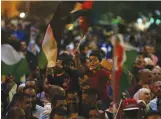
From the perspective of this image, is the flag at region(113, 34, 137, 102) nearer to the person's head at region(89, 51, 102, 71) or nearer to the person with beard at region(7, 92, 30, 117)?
the person's head at region(89, 51, 102, 71)

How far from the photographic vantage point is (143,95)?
5668 mm

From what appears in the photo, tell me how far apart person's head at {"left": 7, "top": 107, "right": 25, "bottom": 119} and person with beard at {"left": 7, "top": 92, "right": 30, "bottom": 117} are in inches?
1.3

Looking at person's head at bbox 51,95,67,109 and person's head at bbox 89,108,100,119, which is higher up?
person's head at bbox 51,95,67,109

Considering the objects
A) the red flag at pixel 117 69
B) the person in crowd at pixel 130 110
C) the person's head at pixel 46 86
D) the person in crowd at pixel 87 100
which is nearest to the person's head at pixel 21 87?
the person's head at pixel 46 86

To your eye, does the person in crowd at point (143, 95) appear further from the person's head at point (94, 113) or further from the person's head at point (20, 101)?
the person's head at point (20, 101)

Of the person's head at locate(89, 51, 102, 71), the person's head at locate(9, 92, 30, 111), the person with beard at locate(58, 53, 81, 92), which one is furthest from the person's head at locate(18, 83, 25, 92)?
the person's head at locate(89, 51, 102, 71)

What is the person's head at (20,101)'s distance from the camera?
17.7 feet

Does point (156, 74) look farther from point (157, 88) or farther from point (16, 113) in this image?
point (16, 113)

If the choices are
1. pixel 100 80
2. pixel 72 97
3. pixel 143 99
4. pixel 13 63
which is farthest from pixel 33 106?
pixel 13 63

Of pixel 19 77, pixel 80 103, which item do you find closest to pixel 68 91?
pixel 80 103

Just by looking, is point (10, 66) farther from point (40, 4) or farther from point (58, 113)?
point (58, 113)

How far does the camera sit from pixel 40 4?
7488 millimetres

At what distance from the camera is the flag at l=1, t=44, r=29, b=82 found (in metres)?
6.90

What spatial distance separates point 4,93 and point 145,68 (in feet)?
7.54
